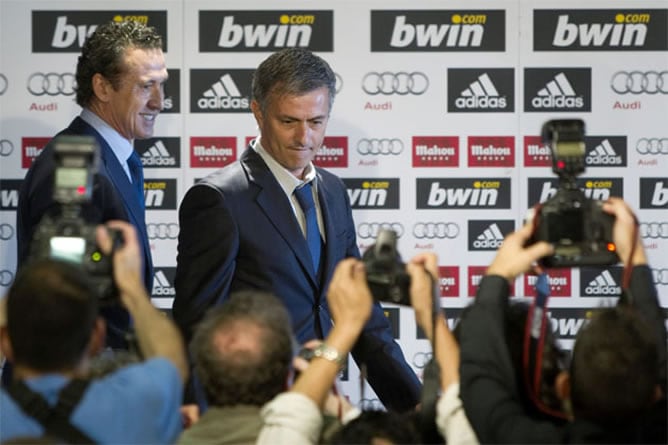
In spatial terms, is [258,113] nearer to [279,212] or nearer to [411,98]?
[279,212]

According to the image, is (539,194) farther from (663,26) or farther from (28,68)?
(28,68)

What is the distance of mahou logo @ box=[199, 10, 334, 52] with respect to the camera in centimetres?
561

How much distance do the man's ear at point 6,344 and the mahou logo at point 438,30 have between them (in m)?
3.39

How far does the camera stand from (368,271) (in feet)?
9.07

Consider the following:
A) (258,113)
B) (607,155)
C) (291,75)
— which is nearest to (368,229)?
(607,155)

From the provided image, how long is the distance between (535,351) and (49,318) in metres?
1.11

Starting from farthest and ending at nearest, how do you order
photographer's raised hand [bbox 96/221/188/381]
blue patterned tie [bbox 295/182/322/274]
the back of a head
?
blue patterned tie [bbox 295/182/322/274] → photographer's raised hand [bbox 96/221/188/381] → the back of a head

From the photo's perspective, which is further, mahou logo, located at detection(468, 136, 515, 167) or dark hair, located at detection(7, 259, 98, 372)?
mahou logo, located at detection(468, 136, 515, 167)

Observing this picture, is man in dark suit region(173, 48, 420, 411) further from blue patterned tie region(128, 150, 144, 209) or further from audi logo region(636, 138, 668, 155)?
audi logo region(636, 138, 668, 155)

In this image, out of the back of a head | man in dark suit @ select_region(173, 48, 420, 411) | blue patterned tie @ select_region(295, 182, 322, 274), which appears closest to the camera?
the back of a head

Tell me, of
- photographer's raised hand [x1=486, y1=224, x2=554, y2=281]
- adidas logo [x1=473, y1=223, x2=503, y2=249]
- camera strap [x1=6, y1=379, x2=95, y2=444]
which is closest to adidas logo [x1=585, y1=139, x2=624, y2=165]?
adidas logo [x1=473, y1=223, x2=503, y2=249]

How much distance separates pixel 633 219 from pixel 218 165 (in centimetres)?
309

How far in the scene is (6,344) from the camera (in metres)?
2.50

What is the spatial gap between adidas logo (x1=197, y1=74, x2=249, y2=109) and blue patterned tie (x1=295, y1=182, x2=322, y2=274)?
1.44m
